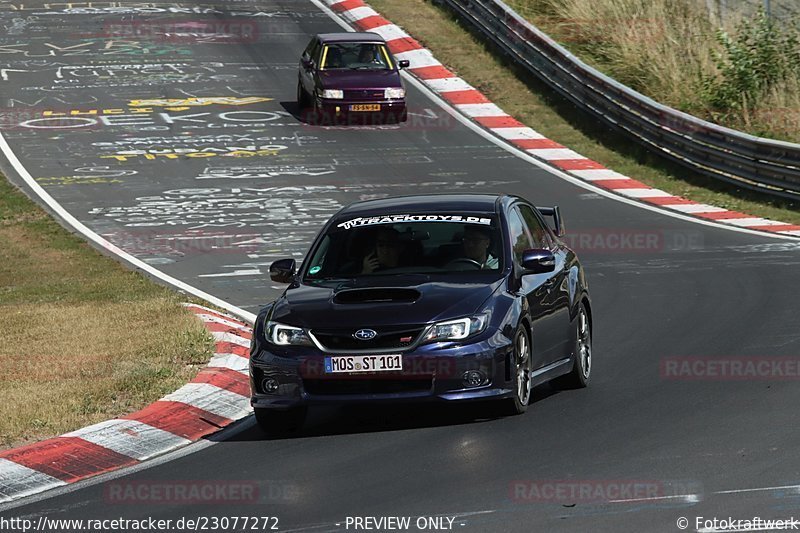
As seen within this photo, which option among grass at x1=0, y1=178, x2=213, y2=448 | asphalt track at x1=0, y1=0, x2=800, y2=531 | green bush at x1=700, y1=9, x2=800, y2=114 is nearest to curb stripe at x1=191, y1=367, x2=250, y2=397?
grass at x1=0, y1=178, x2=213, y2=448

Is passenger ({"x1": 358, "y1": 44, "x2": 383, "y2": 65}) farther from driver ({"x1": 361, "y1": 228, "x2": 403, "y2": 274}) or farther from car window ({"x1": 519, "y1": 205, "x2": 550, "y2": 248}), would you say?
driver ({"x1": 361, "y1": 228, "x2": 403, "y2": 274})

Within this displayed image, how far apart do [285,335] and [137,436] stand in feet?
3.76

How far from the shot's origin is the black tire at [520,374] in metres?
9.82

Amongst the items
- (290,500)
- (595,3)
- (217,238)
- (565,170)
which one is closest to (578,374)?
(290,500)

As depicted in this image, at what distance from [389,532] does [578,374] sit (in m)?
4.27

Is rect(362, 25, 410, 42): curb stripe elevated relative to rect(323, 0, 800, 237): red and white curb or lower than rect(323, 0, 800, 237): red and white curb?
elevated

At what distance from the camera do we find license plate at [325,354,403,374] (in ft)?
31.1

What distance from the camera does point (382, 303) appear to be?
32.1 ft

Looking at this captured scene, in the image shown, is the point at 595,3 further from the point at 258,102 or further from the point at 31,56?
the point at 31,56

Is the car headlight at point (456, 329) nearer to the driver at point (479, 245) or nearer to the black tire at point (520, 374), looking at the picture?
the black tire at point (520, 374)

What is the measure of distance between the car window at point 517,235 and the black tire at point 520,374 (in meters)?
0.69

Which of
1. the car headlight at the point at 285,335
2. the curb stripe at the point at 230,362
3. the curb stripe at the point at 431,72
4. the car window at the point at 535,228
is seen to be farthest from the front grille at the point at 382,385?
the curb stripe at the point at 431,72

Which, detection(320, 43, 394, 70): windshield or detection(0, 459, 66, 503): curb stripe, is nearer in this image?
detection(0, 459, 66, 503): curb stripe
